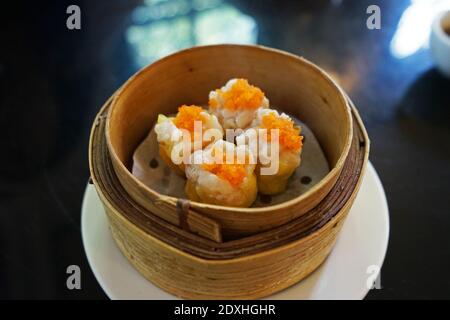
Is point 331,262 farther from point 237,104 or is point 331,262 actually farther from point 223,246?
point 237,104

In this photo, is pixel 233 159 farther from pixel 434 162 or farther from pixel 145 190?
pixel 434 162

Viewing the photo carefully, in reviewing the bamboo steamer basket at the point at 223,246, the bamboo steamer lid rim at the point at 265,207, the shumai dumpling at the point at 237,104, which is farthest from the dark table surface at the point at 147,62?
the shumai dumpling at the point at 237,104

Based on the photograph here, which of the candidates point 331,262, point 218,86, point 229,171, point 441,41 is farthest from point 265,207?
point 441,41

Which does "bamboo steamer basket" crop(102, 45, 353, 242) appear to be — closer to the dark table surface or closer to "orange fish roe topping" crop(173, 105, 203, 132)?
"orange fish roe topping" crop(173, 105, 203, 132)

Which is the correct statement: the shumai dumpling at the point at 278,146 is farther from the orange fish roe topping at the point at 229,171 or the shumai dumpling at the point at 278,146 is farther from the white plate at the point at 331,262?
the white plate at the point at 331,262

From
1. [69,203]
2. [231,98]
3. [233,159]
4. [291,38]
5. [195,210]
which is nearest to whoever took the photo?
[195,210]
